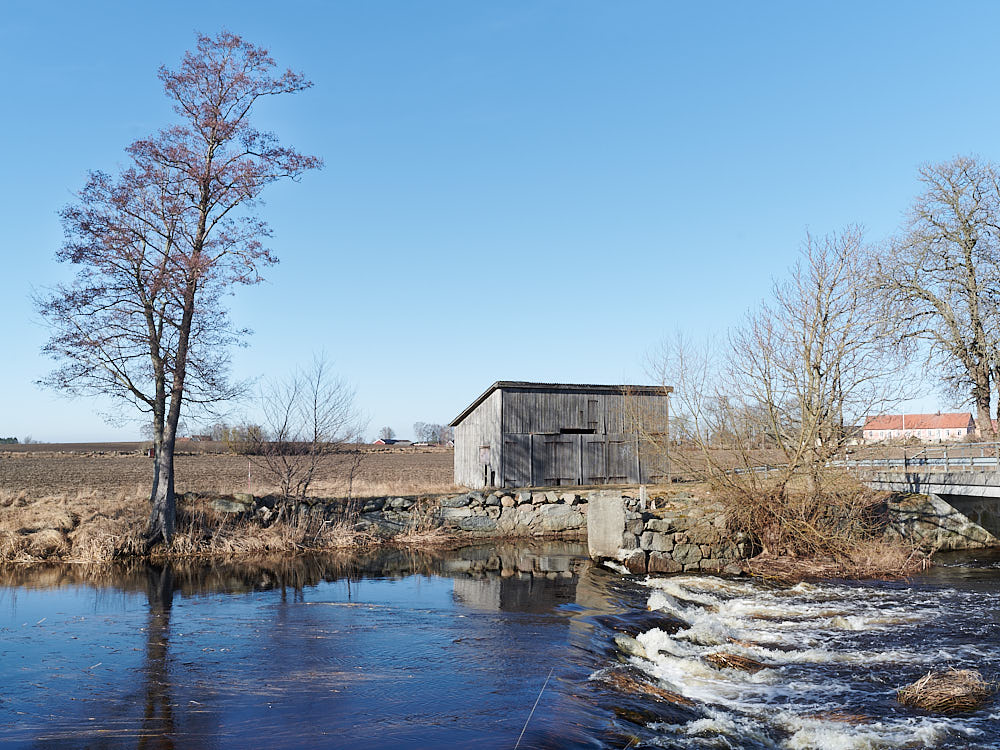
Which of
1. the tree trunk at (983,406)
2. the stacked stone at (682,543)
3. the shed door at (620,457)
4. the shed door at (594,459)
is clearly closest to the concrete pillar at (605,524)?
the stacked stone at (682,543)

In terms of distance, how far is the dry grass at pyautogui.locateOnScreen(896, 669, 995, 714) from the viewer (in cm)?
841

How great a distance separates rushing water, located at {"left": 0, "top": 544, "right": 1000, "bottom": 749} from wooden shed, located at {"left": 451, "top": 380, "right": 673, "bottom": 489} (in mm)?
9374

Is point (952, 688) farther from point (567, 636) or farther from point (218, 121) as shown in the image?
point (218, 121)

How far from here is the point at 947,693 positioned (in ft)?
27.9

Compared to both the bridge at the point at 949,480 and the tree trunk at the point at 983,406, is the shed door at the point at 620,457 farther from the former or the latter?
the tree trunk at the point at 983,406

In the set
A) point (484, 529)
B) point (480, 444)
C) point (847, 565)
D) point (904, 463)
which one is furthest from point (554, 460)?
point (847, 565)

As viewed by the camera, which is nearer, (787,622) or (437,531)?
(787,622)

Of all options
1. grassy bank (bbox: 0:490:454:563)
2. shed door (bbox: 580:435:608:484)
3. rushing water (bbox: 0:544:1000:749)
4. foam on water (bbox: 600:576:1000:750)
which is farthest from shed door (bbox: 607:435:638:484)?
foam on water (bbox: 600:576:1000:750)

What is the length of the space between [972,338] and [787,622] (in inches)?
982

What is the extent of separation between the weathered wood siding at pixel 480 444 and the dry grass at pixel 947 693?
59.5 ft

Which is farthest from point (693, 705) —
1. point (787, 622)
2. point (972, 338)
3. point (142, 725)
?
point (972, 338)

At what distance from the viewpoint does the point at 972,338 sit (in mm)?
31625

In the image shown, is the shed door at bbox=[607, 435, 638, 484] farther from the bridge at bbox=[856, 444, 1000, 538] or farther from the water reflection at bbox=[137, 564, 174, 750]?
the water reflection at bbox=[137, 564, 174, 750]

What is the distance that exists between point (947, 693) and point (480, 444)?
20729mm
